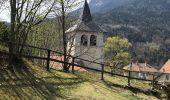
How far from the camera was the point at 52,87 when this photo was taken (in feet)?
61.8

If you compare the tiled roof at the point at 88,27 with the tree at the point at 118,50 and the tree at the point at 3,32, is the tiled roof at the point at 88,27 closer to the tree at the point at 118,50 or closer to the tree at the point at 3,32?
the tree at the point at 118,50

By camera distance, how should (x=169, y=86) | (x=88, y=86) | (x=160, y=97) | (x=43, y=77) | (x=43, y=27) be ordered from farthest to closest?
(x=43, y=27), (x=169, y=86), (x=160, y=97), (x=88, y=86), (x=43, y=77)

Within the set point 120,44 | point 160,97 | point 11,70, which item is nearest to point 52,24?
point 160,97

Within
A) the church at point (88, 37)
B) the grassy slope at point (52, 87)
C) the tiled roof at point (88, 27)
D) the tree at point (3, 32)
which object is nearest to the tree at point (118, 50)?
the church at point (88, 37)

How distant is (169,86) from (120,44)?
72.2 m

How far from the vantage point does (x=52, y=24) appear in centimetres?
4447

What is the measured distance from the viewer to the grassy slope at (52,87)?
1638cm

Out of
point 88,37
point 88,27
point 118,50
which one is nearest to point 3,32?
point 88,27

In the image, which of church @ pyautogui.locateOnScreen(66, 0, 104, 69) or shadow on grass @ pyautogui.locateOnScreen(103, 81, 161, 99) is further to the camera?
church @ pyautogui.locateOnScreen(66, 0, 104, 69)

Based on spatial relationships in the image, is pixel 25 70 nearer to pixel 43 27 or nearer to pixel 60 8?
pixel 60 8

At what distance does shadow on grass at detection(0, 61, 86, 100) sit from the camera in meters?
16.1

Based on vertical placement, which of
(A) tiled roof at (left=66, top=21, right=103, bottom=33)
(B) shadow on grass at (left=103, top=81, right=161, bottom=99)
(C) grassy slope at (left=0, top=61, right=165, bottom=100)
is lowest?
(B) shadow on grass at (left=103, top=81, right=161, bottom=99)

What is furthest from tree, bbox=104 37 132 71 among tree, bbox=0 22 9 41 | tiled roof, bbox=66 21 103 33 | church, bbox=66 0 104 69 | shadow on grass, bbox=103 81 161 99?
tree, bbox=0 22 9 41

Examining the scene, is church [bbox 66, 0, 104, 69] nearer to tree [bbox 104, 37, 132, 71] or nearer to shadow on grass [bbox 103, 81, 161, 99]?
tree [bbox 104, 37, 132, 71]
